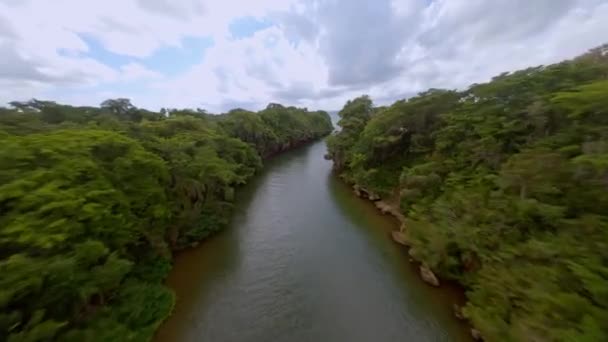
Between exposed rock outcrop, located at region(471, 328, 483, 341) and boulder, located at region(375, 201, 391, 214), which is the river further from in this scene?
boulder, located at region(375, 201, 391, 214)

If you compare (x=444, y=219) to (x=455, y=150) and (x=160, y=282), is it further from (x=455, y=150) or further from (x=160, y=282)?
(x=160, y=282)

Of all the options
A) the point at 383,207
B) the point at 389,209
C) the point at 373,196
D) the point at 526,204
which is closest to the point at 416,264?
the point at 526,204

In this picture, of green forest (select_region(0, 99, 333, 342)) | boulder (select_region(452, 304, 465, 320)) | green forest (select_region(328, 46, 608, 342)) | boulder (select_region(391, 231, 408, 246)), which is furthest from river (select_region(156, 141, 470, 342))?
green forest (select_region(328, 46, 608, 342))

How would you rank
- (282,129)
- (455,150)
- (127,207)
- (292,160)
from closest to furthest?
1. (127,207)
2. (455,150)
3. (292,160)
4. (282,129)

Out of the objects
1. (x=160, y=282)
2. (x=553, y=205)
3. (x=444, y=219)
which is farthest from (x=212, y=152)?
(x=553, y=205)

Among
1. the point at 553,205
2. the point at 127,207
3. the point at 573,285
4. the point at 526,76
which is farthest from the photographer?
the point at 526,76

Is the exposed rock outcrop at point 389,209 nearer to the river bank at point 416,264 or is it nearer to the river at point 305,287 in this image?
the river bank at point 416,264
